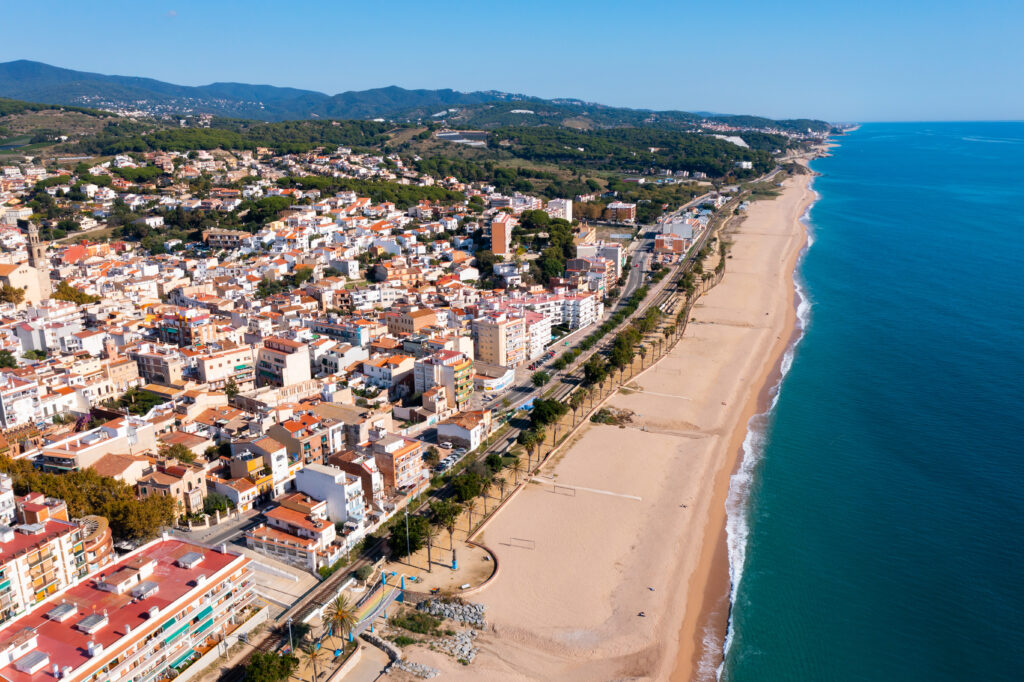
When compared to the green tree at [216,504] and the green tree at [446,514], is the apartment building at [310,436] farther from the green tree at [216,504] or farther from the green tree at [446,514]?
the green tree at [446,514]

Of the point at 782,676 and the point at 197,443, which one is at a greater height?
the point at 197,443

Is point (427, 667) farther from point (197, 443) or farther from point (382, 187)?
point (382, 187)

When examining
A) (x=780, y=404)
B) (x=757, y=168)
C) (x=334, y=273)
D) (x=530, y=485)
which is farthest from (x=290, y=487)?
(x=757, y=168)

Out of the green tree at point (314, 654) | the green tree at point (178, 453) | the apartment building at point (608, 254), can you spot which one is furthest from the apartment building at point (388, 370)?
the apartment building at point (608, 254)

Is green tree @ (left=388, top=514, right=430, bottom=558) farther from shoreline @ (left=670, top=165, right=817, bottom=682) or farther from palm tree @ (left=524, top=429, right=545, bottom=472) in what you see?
shoreline @ (left=670, top=165, right=817, bottom=682)

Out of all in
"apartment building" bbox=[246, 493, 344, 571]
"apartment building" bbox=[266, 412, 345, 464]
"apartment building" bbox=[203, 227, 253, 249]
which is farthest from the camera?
"apartment building" bbox=[203, 227, 253, 249]

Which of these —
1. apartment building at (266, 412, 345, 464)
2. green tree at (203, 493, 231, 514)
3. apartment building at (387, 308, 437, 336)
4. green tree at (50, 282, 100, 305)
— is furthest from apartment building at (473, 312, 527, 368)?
green tree at (50, 282, 100, 305)
